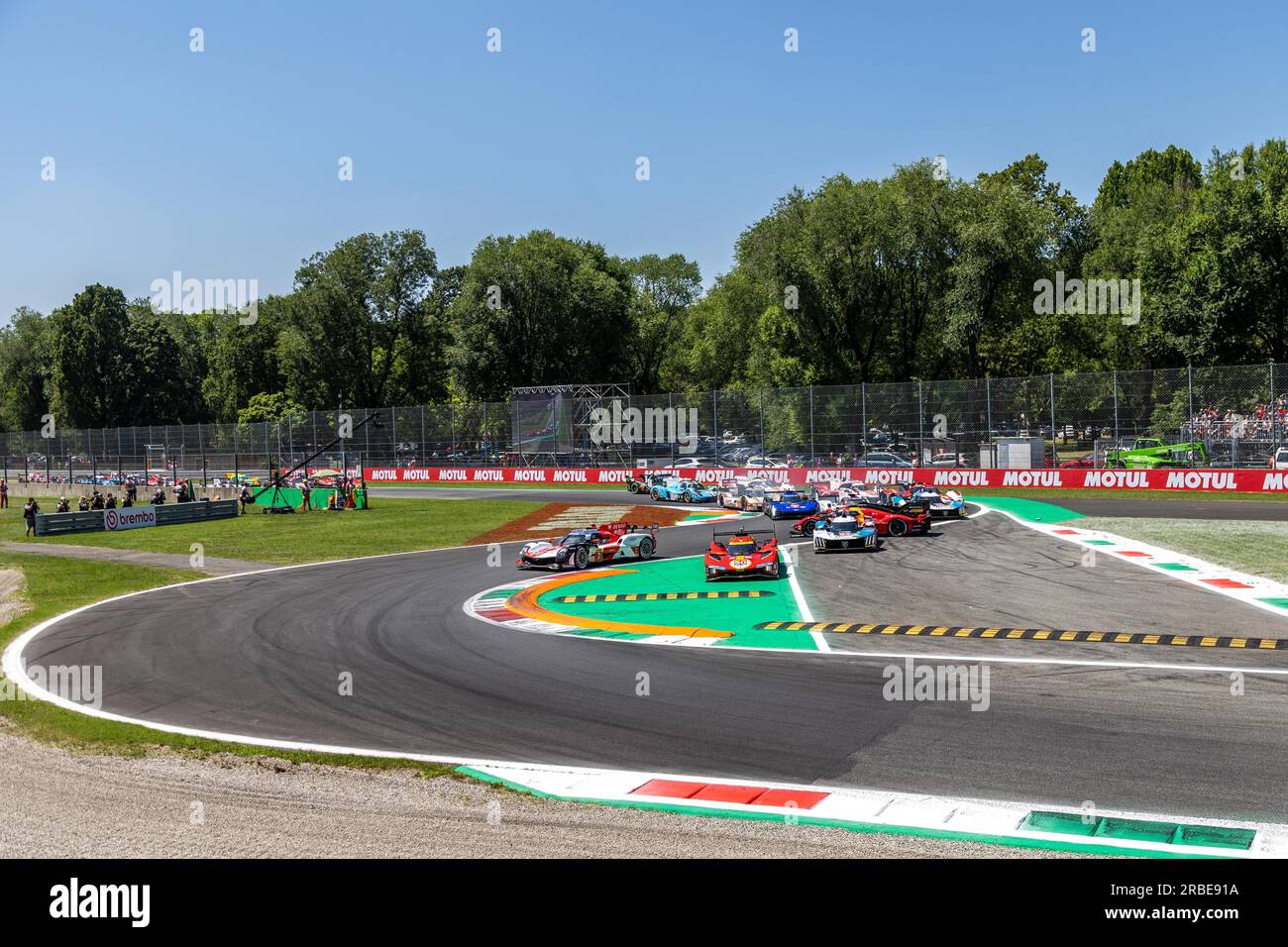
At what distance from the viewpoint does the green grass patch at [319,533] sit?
112ft

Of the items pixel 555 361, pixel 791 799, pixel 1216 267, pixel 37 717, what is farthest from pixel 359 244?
pixel 791 799

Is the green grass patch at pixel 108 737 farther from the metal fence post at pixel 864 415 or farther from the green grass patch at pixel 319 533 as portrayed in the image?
the metal fence post at pixel 864 415

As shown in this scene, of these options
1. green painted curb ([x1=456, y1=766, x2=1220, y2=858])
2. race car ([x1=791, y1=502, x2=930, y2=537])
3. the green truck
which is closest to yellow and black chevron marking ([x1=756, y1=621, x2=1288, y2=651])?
green painted curb ([x1=456, y1=766, x2=1220, y2=858])

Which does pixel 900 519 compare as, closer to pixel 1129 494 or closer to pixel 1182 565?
pixel 1182 565

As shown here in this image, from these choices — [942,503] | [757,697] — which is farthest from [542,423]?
[757,697]

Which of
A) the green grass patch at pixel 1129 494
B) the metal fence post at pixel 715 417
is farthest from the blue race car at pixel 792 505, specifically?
the metal fence post at pixel 715 417

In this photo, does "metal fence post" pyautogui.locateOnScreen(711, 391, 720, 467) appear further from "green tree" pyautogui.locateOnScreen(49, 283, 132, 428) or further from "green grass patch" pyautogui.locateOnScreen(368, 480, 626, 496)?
"green tree" pyautogui.locateOnScreen(49, 283, 132, 428)

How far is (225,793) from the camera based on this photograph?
9445 mm

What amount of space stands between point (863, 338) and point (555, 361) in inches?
1216

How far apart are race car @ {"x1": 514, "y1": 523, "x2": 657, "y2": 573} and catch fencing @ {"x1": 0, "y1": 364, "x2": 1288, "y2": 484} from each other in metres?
26.3

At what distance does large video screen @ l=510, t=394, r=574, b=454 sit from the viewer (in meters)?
65.4

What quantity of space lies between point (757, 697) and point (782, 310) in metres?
57.9

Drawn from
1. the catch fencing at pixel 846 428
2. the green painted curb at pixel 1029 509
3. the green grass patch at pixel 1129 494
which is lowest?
the green painted curb at pixel 1029 509

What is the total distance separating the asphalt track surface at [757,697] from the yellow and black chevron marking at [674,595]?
1625 mm
